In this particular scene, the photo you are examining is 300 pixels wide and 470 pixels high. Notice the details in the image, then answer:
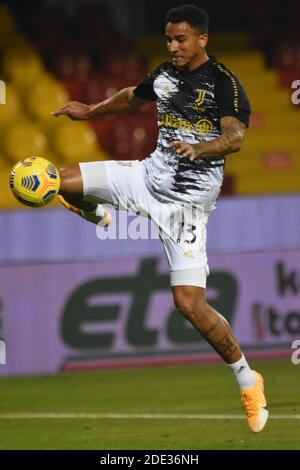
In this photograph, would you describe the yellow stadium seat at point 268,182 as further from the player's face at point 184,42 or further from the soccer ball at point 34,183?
the soccer ball at point 34,183

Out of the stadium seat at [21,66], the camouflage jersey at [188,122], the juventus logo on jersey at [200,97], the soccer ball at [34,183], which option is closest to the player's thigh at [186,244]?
the camouflage jersey at [188,122]

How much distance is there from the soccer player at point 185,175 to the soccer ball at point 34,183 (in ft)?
0.47

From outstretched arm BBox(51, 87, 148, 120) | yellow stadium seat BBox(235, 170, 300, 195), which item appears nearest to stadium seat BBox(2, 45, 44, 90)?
yellow stadium seat BBox(235, 170, 300, 195)

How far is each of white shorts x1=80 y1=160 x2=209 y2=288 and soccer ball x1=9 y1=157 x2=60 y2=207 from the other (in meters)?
0.29

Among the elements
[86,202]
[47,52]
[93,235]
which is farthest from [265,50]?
[86,202]

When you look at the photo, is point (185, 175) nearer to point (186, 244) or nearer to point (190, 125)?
point (190, 125)

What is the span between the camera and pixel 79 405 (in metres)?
9.84

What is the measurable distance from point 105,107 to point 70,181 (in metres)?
0.72

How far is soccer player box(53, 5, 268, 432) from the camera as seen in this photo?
285 inches

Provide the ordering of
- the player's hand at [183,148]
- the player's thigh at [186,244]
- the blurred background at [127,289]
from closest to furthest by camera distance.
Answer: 1. the player's hand at [183,148]
2. the player's thigh at [186,244]
3. the blurred background at [127,289]

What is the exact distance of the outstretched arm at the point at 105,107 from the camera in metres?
7.73

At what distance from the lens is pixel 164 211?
7.54 meters

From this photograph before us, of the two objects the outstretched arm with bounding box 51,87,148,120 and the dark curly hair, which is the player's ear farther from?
the outstretched arm with bounding box 51,87,148,120

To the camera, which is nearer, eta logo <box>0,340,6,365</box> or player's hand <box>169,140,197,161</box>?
player's hand <box>169,140,197,161</box>
